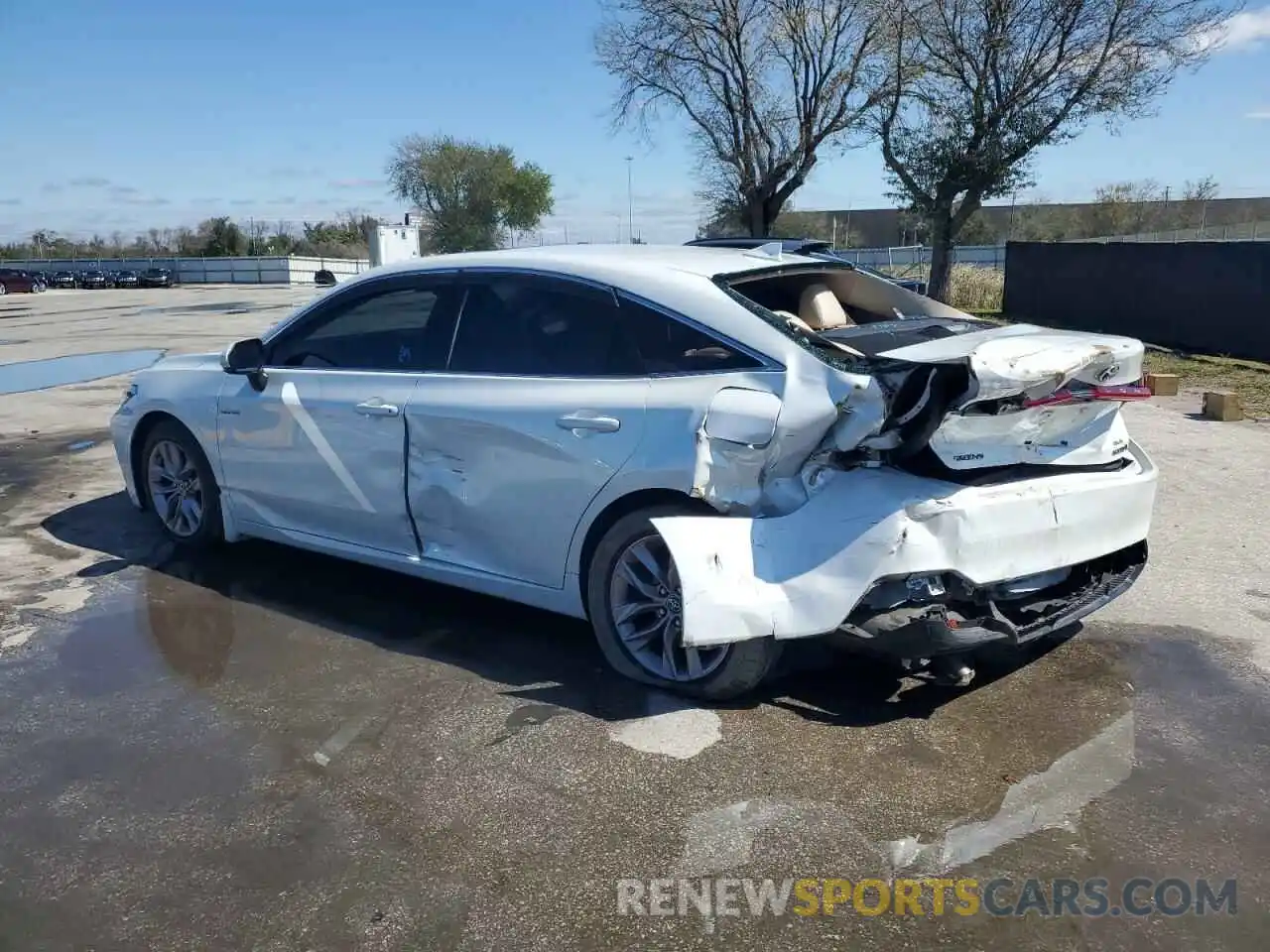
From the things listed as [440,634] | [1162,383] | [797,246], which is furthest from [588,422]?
[1162,383]

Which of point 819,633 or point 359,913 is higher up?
point 819,633

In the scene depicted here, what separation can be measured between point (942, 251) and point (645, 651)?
2127 centimetres

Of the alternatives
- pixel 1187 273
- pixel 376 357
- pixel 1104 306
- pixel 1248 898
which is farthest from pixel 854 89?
pixel 1248 898

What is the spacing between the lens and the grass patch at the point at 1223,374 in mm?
11078

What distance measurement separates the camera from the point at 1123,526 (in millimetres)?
4242

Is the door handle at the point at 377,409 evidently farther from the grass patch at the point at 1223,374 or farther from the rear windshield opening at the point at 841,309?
the grass patch at the point at 1223,374

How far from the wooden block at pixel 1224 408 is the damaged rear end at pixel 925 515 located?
6684 millimetres

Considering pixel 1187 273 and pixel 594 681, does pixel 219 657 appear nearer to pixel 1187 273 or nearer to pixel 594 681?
pixel 594 681

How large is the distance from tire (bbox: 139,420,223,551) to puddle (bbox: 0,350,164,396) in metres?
7.85

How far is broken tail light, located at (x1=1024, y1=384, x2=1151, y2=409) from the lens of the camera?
389 centimetres

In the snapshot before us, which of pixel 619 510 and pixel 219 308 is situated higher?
pixel 219 308

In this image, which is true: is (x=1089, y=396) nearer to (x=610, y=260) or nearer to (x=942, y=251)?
(x=610, y=260)

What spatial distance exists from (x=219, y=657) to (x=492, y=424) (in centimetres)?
158

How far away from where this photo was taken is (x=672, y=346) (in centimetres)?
423
